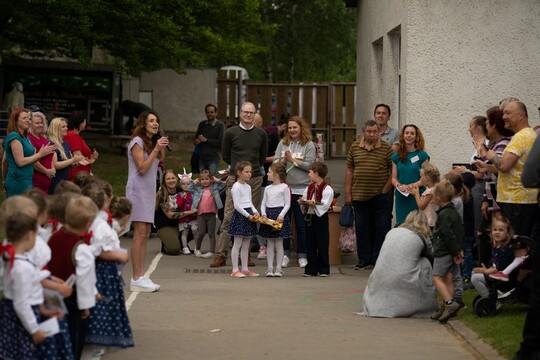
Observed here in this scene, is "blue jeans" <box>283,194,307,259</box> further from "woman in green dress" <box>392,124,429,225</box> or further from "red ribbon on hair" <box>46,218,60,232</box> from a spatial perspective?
"red ribbon on hair" <box>46,218,60,232</box>

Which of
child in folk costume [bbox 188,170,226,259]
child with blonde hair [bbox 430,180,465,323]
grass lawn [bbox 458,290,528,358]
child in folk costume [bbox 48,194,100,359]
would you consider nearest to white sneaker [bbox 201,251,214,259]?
child in folk costume [bbox 188,170,226,259]

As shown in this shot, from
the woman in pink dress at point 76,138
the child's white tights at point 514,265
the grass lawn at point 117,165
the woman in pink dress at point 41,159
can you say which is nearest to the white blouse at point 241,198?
the woman in pink dress at point 76,138

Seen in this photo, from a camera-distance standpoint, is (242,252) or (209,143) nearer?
(242,252)

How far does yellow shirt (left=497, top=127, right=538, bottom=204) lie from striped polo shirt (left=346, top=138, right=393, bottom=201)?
3941mm

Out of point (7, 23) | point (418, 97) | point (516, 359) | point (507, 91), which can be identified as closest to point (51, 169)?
point (418, 97)

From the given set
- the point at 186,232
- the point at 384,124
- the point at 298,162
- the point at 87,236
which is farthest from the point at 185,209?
the point at 87,236

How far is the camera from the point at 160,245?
18625mm

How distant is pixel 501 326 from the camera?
1113 cm

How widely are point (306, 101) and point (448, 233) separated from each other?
2703 centimetres

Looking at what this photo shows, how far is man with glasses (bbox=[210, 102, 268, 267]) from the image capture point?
15930mm

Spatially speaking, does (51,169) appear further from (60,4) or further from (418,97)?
(60,4)

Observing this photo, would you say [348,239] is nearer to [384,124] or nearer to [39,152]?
[384,124]

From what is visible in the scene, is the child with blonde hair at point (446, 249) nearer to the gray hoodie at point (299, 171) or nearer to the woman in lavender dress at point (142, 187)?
the woman in lavender dress at point (142, 187)

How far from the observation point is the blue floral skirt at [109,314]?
30.0 ft
